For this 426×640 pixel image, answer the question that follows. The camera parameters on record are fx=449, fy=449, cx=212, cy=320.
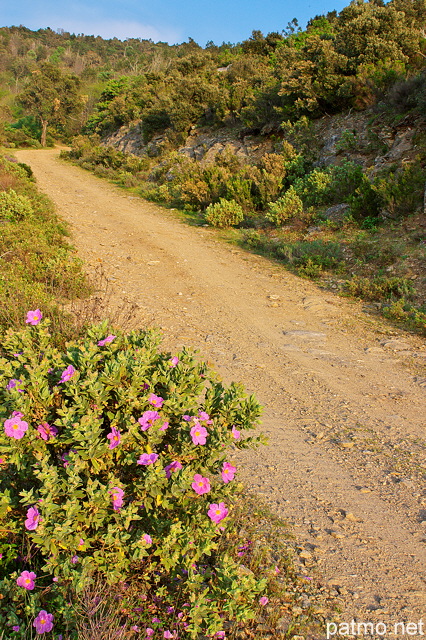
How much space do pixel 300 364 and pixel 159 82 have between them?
2708 centimetres

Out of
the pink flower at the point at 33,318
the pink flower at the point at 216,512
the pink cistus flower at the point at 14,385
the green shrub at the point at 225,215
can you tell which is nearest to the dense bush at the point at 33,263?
the pink flower at the point at 33,318

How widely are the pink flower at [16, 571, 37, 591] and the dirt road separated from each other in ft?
4.52

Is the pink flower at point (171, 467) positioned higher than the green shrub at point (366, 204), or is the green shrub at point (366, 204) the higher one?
the green shrub at point (366, 204)

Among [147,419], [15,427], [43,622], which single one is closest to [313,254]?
[147,419]

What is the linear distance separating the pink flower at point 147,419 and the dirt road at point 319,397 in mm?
1242

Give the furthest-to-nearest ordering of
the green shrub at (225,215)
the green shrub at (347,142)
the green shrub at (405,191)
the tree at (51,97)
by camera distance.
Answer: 1. the tree at (51,97)
2. the green shrub at (347,142)
3. the green shrub at (225,215)
4. the green shrub at (405,191)

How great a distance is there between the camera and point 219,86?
21141mm

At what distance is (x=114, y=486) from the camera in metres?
1.89

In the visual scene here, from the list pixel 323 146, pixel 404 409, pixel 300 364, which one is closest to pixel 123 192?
pixel 323 146

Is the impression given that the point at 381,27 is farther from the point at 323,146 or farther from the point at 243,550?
A: the point at 243,550

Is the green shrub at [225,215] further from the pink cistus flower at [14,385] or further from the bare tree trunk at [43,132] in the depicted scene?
the bare tree trunk at [43,132]

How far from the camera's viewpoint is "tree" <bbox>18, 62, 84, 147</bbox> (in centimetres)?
3962

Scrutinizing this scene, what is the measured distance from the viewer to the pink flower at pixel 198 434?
1.95m

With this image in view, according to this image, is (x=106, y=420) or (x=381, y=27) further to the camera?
(x=381, y=27)
